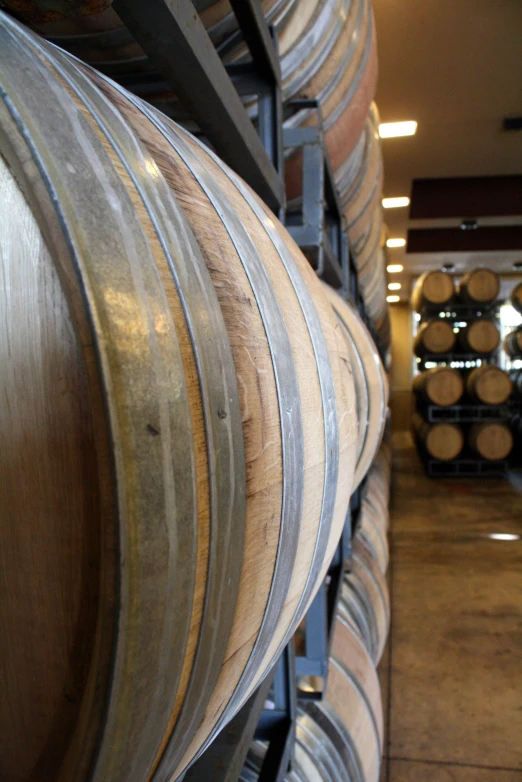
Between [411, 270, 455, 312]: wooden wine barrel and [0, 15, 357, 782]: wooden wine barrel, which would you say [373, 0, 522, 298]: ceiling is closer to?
[411, 270, 455, 312]: wooden wine barrel

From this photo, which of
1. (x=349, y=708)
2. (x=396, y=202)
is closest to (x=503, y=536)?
(x=349, y=708)

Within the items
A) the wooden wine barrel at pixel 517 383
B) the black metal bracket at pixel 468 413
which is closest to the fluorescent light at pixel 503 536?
the black metal bracket at pixel 468 413

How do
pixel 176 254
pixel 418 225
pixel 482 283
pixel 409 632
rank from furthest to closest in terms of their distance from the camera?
1. pixel 418 225
2. pixel 482 283
3. pixel 409 632
4. pixel 176 254

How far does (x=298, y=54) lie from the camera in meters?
1.67

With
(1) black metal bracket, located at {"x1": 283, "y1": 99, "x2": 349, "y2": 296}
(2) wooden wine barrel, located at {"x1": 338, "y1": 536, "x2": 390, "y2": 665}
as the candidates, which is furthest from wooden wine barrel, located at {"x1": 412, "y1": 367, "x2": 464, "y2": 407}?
(1) black metal bracket, located at {"x1": 283, "y1": 99, "x2": 349, "y2": 296}

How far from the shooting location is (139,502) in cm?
44

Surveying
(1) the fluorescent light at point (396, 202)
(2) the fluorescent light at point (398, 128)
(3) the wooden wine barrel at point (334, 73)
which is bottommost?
(3) the wooden wine barrel at point (334, 73)

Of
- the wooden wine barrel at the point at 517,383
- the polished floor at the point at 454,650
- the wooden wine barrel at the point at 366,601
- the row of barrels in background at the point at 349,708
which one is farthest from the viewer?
the wooden wine barrel at the point at 517,383

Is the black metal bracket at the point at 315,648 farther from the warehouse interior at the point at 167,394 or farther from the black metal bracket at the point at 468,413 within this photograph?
the black metal bracket at the point at 468,413

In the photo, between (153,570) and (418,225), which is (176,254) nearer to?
(153,570)

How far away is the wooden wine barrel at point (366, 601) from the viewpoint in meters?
2.81

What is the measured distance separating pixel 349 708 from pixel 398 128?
7732mm

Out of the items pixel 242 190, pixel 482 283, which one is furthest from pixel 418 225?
pixel 242 190

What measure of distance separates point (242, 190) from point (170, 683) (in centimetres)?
66
